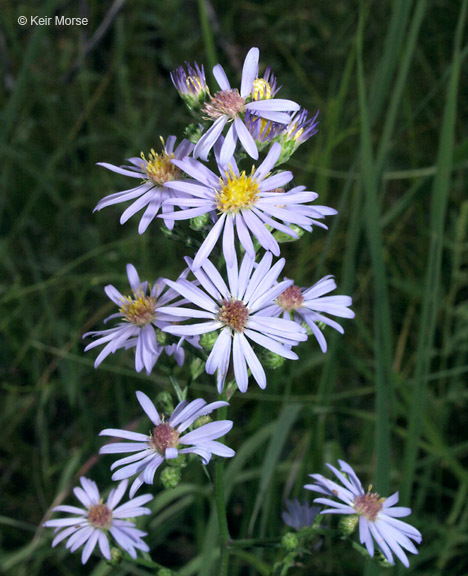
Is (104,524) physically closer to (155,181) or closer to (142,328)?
(142,328)

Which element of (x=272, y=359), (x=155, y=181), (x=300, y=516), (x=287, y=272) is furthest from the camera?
(x=287, y=272)

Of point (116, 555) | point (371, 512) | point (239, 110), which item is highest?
point (239, 110)

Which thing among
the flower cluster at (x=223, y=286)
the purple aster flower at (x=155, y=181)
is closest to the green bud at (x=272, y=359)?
the flower cluster at (x=223, y=286)

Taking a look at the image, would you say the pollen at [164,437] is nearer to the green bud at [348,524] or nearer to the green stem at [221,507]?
the green stem at [221,507]

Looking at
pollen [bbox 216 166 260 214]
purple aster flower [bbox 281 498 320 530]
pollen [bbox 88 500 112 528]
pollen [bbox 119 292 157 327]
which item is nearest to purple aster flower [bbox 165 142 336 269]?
pollen [bbox 216 166 260 214]

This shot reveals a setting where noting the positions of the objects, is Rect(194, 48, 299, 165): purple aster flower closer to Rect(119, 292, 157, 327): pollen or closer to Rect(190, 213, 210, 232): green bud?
Rect(190, 213, 210, 232): green bud

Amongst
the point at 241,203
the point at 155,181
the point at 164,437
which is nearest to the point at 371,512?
the point at 164,437

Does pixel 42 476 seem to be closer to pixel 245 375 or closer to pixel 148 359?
pixel 148 359
